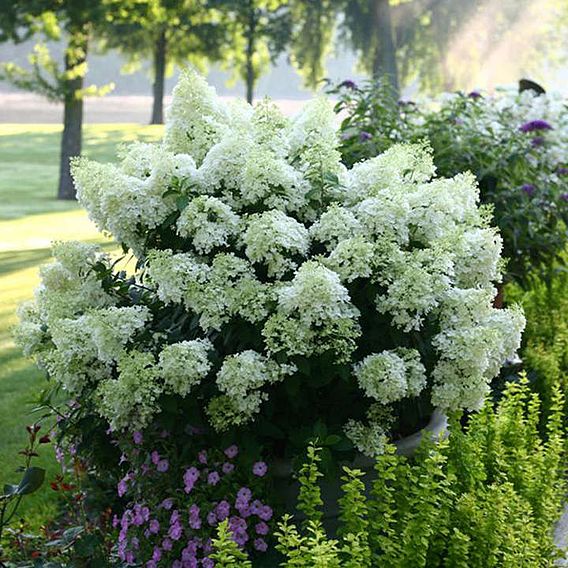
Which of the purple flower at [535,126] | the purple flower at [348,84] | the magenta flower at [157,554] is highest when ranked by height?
the purple flower at [348,84]

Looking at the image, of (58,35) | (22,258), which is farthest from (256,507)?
(58,35)

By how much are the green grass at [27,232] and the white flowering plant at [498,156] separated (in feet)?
7.71

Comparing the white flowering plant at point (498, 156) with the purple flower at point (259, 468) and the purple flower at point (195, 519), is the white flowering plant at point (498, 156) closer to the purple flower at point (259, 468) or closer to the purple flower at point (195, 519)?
the purple flower at point (259, 468)

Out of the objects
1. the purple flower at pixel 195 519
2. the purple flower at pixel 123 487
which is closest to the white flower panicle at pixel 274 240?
the purple flower at pixel 195 519

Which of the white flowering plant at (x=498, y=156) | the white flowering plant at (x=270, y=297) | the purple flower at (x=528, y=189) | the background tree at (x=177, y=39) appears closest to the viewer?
the white flowering plant at (x=270, y=297)

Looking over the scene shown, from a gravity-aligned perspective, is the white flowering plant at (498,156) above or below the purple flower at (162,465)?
above

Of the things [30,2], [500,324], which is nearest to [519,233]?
[500,324]

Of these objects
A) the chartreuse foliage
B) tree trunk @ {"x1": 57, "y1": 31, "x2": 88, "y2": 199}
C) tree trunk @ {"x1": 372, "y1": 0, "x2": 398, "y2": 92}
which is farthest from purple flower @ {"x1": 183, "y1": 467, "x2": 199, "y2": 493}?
tree trunk @ {"x1": 372, "y1": 0, "x2": 398, "y2": 92}

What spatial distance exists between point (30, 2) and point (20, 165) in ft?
26.3

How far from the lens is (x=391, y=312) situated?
9.88ft

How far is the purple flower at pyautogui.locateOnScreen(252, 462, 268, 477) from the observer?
298cm

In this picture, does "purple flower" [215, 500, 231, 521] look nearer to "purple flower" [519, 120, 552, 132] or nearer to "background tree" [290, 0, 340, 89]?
"purple flower" [519, 120, 552, 132]

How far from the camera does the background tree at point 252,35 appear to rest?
78.8ft

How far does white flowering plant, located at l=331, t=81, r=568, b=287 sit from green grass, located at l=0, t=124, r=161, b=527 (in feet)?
7.71
